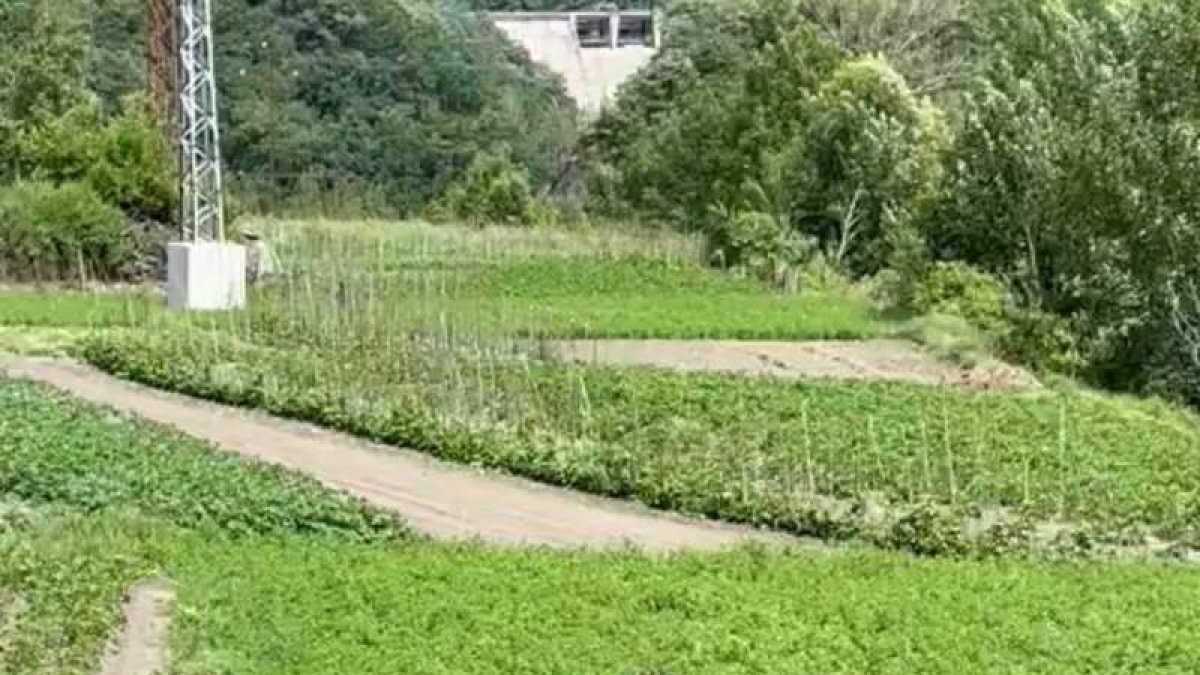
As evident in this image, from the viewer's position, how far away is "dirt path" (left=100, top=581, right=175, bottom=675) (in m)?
9.42

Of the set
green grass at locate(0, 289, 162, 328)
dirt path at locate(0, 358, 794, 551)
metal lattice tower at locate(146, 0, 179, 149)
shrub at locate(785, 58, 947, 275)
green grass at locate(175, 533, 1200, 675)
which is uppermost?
metal lattice tower at locate(146, 0, 179, 149)

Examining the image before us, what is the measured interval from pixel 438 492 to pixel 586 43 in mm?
55241

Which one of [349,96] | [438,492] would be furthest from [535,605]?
[349,96]

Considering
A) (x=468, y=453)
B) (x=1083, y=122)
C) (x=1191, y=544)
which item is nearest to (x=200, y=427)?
(x=468, y=453)

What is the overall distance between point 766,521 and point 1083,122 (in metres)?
10.8

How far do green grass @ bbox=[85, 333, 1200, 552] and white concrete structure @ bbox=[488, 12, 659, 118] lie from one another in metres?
42.4

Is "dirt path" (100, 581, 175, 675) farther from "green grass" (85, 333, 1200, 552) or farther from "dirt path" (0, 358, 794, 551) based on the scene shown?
"green grass" (85, 333, 1200, 552)

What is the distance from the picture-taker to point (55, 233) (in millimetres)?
30484

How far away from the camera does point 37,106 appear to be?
121 feet

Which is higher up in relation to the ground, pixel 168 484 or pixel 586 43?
pixel 586 43

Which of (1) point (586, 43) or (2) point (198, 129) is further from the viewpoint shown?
(1) point (586, 43)

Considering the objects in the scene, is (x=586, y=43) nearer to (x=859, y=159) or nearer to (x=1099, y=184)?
(x=859, y=159)

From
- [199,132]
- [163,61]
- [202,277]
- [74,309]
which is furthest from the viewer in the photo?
[163,61]

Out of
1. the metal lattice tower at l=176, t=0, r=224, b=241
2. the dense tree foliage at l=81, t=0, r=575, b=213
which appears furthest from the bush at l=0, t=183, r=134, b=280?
the dense tree foliage at l=81, t=0, r=575, b=213
